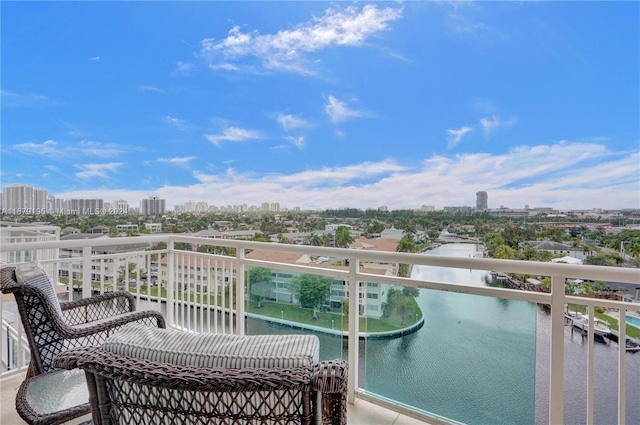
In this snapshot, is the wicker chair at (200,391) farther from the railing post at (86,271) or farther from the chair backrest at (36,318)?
the railing post at (86,271)

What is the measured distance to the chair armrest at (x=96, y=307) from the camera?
2.39m

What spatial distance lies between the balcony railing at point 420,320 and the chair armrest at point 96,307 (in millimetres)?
786

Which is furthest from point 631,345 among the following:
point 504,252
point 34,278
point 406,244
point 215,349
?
point 34,278

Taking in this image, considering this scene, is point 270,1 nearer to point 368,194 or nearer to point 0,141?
point 368,194

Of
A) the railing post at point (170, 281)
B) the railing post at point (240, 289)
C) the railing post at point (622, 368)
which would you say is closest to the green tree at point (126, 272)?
the railing post at point (170, 281)

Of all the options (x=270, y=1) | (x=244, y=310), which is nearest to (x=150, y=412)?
(x=244, y=310)

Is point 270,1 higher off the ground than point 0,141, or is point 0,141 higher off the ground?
point 270,1

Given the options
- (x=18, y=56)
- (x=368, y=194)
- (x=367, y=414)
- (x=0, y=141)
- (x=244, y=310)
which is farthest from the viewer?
(x=0, y=141)

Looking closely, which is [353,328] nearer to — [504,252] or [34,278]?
[504,252]

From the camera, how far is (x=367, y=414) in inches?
95.3

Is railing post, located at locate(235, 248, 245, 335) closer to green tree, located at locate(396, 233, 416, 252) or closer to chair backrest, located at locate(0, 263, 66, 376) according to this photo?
green tree, located at locate(396, 233, 416, 252)

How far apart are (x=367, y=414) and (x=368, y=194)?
2939 millimetres

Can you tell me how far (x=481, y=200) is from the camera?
389 centimetres

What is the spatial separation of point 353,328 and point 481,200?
7.36 feet
